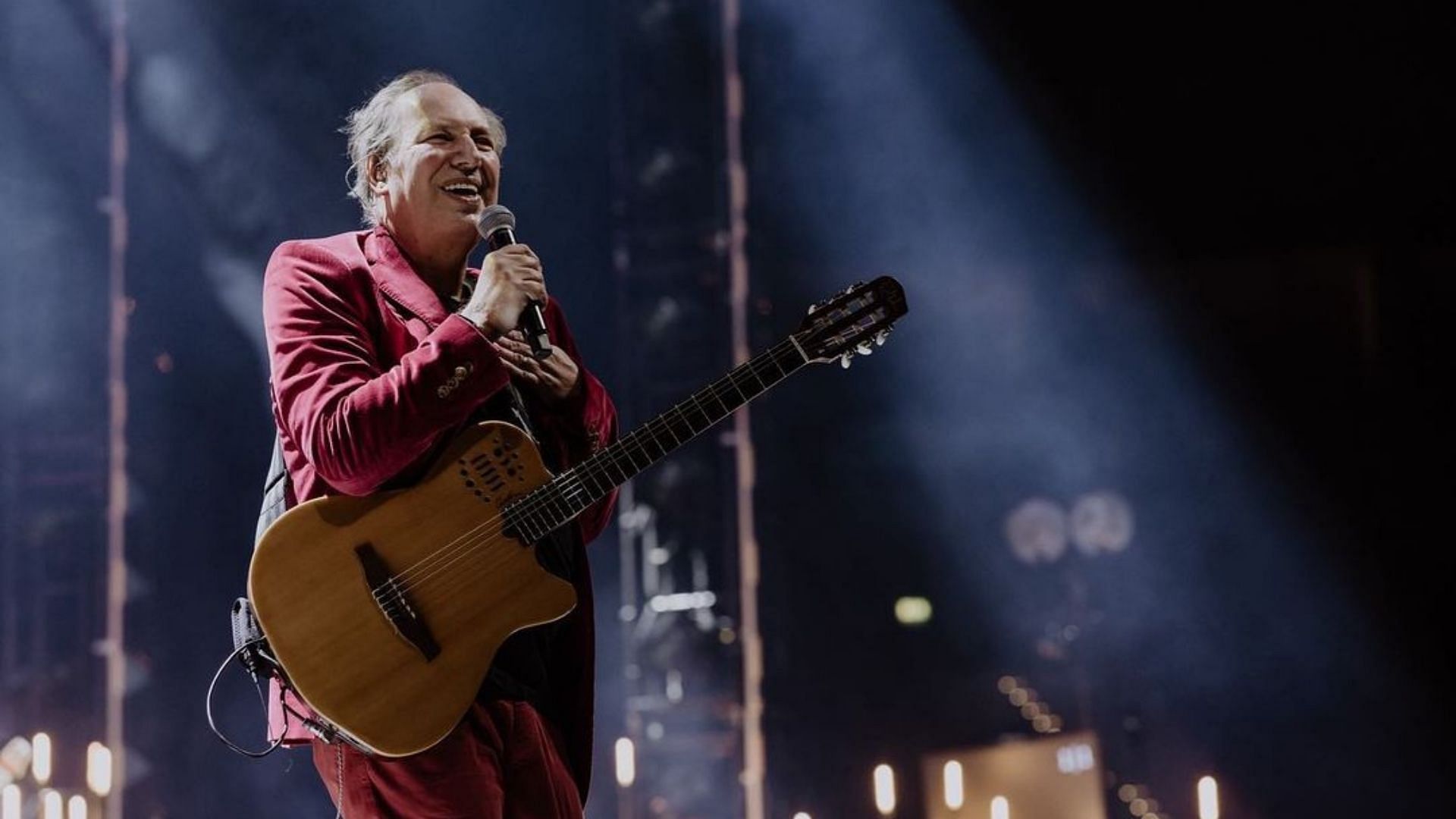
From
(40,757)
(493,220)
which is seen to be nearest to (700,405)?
(493,220)

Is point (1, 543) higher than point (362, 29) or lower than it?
lower

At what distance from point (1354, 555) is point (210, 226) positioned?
536cm

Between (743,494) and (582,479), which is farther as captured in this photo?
(743,494)

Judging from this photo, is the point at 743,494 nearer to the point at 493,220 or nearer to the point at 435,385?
the point at 493,220

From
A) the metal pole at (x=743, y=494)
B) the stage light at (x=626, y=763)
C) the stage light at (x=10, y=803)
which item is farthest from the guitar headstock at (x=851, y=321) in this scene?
the stage light at (x=10, y=803)

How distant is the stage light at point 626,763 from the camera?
6.29 meters

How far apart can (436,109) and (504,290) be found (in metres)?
0.43

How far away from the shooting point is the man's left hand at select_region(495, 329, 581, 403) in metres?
2.11

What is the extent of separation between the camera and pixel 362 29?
248 inches

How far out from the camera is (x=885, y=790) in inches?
282

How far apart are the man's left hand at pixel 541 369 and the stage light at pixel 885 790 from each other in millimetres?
5308

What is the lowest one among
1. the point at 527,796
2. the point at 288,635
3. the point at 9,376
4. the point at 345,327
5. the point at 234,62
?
the point at 527,796

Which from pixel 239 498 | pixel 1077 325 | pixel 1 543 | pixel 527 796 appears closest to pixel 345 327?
pixel 527 796

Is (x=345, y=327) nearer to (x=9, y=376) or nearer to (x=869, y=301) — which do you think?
(x=869, y=301)
